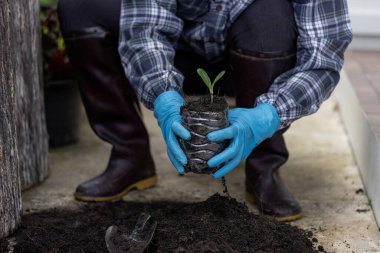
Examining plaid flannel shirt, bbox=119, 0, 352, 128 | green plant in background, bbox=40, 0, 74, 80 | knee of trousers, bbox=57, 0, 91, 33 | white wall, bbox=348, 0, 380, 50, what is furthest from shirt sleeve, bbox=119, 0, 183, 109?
white wall, bbox=348, 0, 380, 50

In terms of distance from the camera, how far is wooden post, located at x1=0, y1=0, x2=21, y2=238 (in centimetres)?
219

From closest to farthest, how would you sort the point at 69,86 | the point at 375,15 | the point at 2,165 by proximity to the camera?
1. the point at 2,165
2. the point at 69,86
3. the point at 375,15

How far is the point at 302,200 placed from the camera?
9.10 feet

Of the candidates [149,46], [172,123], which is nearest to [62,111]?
[149,46]

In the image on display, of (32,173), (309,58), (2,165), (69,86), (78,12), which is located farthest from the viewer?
(69,86)

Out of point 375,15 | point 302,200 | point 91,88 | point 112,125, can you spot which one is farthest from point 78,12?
point 375,15

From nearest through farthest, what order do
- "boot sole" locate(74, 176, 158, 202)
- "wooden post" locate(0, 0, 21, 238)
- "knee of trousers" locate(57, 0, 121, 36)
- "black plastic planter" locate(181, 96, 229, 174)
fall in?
"black plastic planter" locate(181, 96, 229, 174) → "wooden post" locate(0, 0, 21, 238) → "knee of trousers" locate(57, 0, 121, 36) → "boot sole" locate(74, 176, 158, 202)

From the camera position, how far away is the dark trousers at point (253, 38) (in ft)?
7.91

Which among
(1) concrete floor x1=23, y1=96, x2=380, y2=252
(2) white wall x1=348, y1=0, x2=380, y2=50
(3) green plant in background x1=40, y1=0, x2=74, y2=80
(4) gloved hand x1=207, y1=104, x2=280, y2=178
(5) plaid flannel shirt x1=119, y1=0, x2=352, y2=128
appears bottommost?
(1) concrete floor x1=23, y1=96, x2=380, y2=252

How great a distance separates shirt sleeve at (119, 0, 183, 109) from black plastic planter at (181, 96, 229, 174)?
10.3 inches

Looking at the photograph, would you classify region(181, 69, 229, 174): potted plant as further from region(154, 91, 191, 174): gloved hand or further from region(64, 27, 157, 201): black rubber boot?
region(64, 27, 157, 201): black rubber boot

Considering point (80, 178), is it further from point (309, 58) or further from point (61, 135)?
point (309, 58)

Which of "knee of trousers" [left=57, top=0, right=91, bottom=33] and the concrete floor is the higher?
"knee of trousers" [left=57, top=0, right=91, bottom=33]

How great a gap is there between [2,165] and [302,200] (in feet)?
3.97
